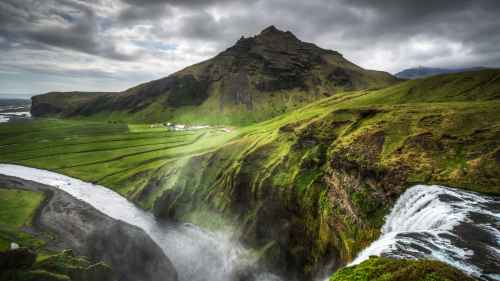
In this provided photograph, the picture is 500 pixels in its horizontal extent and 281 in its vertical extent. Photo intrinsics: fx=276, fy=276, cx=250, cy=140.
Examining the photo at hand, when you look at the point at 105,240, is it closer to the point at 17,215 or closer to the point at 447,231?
the point at 17,215

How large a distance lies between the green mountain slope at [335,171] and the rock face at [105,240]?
647 inches

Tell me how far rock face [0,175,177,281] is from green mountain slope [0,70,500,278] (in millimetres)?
16439

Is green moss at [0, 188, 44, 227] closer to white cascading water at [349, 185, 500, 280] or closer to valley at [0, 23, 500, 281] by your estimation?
valley at [0, 23, 500, 281]

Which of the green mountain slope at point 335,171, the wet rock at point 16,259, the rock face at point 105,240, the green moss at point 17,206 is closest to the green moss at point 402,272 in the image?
the green mountain slope at point 335,171

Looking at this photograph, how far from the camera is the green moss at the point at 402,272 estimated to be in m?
13.0

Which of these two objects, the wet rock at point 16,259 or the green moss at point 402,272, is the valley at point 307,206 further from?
the wet rock at point 16,259

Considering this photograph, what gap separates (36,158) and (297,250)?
169 metres

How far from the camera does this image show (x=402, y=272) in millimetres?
13539

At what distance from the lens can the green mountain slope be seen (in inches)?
1449

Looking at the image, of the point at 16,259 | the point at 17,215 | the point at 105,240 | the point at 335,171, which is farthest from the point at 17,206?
the point at 335,171

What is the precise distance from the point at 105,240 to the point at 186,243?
66.7 feet

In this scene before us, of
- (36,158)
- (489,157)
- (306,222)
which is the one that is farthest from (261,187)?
(36,158)

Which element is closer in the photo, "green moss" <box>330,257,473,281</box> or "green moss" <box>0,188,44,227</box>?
"green moss" <box>330,257,473,281</box>

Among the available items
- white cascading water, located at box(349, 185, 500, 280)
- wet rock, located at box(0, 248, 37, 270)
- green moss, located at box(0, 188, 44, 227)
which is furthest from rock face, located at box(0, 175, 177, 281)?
white cascading water, located at box(349, 185, 500, 280)
